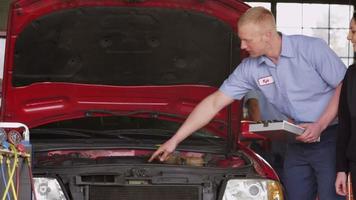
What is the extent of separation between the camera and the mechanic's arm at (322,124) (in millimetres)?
3922

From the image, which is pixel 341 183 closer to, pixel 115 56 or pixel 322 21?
pixel 115 56

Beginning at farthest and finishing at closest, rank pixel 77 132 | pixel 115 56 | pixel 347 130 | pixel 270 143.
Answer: pixel 270 143 → pixel 115 56 → pixel 77 132 → pixel 347 130

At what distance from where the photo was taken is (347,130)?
369 centimetres

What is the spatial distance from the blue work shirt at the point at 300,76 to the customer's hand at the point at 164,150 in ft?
1.92

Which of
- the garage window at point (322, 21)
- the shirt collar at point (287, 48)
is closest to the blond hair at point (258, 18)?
the shirt collar at point (287, 48)

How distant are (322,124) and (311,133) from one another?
8 cm

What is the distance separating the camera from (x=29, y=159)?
10.6ft

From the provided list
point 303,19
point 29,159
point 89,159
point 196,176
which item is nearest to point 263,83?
point 196,176

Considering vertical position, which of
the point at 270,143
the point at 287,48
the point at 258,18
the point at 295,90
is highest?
the point at 258,18

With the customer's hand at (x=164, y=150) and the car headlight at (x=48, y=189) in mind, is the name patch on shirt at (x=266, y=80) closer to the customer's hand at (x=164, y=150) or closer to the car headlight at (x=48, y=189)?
the customer's hand at (x=164, y=150)

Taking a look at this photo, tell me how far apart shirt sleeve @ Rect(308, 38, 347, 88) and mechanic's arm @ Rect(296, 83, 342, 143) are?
2.0 inches

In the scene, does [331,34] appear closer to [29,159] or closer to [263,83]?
[263,83]

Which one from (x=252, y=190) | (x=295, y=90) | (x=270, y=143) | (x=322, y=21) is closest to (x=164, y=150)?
(x=252, y=190)

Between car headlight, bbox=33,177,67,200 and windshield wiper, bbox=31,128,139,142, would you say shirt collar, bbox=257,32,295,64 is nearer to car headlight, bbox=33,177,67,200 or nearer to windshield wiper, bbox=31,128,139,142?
windshield wiper, bbox=31,128,139,142
